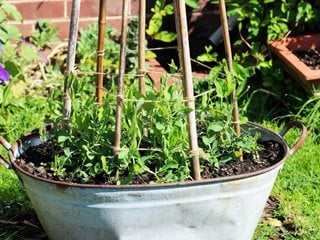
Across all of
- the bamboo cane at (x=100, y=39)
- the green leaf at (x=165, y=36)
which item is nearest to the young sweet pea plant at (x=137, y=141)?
the bamboo cane at (x=100, y=39)

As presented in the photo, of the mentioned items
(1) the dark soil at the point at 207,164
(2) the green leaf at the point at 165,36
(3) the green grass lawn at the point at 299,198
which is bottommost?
(3) the green grass lawn at the point at 299,198

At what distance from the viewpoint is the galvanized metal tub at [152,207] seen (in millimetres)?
2578

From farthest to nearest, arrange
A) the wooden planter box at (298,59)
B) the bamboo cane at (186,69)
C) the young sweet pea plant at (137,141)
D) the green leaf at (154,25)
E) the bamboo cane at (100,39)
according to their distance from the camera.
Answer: the green leaf at (154,25)
the wooden planter box at (298,59)
the bamboo cane at (100,39)
the young sweet pea plant at (137,141)
the bamboo cane at (186,69)

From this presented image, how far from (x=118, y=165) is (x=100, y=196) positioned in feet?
0.58

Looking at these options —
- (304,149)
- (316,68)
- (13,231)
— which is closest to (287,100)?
(316,68)

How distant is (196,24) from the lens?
15.9ft

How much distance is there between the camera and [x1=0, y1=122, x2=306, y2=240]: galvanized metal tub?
2.58 metres

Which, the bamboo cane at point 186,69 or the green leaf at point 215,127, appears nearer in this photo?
the bamboo cane at point 186,69

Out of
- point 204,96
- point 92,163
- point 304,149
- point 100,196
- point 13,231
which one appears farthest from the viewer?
point 304,149

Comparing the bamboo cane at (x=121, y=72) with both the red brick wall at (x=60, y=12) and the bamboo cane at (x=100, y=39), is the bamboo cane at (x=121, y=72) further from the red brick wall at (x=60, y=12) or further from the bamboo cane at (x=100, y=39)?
the red brick wall at (x=60, y=12)

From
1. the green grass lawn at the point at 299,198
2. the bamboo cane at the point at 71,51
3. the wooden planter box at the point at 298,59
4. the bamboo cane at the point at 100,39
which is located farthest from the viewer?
the wooden planter box at the point at 298,59

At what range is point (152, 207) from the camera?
102 inches

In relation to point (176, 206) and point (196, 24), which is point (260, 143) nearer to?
point (176, 206)

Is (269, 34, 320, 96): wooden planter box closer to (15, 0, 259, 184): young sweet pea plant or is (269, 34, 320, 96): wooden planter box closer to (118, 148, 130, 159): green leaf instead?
(15, 0, 259, 184): young sweet pea plant
